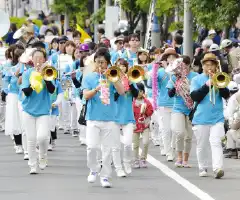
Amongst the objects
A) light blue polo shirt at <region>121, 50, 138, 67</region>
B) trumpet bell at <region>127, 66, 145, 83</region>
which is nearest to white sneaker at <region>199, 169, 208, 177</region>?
trumpet bell at <region>127, 66, 145, 83</region>

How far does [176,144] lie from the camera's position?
17812mm

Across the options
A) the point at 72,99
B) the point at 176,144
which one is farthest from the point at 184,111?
the point at 72,99

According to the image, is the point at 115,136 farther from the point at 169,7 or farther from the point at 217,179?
the point at 169,7

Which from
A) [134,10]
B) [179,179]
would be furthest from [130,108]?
[134,10]

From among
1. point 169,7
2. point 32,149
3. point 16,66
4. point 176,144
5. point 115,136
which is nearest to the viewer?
point 115,136

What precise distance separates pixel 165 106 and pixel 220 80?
10.5 feet

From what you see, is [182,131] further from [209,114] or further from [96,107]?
[96,107]

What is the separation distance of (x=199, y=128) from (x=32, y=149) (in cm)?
239

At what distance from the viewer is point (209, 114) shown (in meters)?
16.1

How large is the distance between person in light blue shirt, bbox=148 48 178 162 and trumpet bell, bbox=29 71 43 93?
2716 mm

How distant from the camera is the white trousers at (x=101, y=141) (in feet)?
49.5

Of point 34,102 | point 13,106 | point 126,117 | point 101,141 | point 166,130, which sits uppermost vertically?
point 34,102

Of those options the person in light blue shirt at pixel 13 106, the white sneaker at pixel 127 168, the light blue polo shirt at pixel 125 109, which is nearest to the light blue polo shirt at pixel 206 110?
the light blue polo shirt at pixel 125 109

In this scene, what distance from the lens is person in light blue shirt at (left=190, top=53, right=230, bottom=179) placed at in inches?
629
